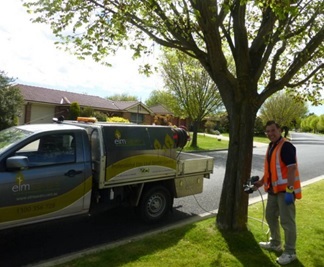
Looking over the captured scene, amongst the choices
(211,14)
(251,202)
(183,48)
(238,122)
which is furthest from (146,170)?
(251,202)

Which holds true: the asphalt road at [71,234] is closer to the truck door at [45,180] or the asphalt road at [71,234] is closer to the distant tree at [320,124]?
the truck door at [45,180]

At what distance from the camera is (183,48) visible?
593cm

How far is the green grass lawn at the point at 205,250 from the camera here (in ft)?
15.1

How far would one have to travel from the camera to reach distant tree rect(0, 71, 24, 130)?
19844 millimetres

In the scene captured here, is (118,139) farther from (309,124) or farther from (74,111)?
(309,124)

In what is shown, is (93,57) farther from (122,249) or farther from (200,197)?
(200,197)

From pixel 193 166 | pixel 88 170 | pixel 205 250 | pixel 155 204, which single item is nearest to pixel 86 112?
pixel 193 166

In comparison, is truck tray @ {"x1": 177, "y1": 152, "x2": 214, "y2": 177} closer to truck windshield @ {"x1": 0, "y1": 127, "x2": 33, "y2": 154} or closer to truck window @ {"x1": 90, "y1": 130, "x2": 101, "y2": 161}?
truck window @ {"x1": 90, "y1": 130, "x2": 101, "y2": 161}

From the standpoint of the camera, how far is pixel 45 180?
4973mm

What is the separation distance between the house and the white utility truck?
73.0 ft

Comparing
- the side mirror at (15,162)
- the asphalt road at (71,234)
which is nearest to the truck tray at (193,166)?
the asphalt road at (71,234)

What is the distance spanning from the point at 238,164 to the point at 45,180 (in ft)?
10.0

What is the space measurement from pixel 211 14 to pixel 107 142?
8.66ft

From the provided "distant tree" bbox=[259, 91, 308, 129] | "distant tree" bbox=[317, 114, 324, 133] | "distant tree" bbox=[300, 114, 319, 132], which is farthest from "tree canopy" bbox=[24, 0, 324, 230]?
"distant tree" bbox=[300, 114, 319, 132]
